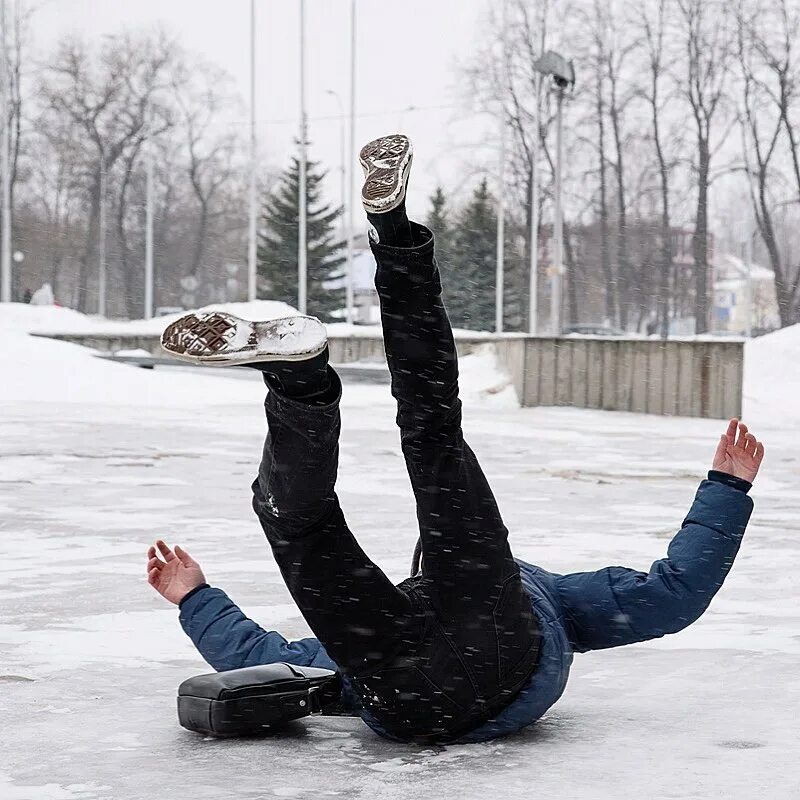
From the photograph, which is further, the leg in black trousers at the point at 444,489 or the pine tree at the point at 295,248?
the pine tree at the point at 295,248

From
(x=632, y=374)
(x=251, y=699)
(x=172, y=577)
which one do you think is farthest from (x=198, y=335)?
(x=632, y=374)

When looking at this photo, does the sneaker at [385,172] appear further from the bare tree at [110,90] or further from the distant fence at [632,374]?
the bare tree at [110,90]

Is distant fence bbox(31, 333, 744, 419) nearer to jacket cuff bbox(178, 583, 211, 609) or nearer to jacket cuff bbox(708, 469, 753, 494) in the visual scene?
jacket cuff bbox(708, 469, 753, 494)

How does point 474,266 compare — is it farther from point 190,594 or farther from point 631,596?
point 631,596

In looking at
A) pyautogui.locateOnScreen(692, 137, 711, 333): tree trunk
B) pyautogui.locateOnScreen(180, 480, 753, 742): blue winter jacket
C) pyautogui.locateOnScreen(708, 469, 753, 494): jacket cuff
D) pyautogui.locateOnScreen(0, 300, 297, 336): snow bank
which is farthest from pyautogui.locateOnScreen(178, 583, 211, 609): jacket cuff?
pyautogui.locateOnScreen(692, 137, 711, 333): tree trunk

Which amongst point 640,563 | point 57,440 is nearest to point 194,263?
point 57,440

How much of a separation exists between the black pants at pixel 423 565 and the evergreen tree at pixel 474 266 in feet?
153

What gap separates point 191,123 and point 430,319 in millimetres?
51935

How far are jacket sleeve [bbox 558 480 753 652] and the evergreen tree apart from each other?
46209 mm

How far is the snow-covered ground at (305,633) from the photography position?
9.07 ft

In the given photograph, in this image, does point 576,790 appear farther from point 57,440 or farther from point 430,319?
point 57,440

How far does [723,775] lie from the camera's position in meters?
2.76

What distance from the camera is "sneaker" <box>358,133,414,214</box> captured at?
2770 millimetres

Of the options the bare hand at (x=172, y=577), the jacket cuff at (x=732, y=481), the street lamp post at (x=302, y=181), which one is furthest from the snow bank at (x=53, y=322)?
the jacket cuff at (x=732, y=481)
